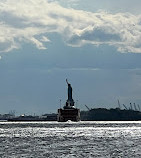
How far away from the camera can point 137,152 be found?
90.5 metres

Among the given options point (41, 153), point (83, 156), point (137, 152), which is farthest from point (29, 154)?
point (137, 152)

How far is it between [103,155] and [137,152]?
28.1ft

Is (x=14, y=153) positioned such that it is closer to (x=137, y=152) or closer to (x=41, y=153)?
(x=41, y=153)

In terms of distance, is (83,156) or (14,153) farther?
(14,153)

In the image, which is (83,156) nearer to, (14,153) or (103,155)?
(103,155)

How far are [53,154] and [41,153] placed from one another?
3.31 meters

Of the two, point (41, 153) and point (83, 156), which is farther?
point (41, 153)

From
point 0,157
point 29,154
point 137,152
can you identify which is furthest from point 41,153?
point 137,152

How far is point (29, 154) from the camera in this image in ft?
284

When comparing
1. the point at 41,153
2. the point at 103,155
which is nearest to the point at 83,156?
the point at 103,155

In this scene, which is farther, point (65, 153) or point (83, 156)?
point (65, 153)

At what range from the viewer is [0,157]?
82062 millimetres

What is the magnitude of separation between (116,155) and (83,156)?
5680 millimetres

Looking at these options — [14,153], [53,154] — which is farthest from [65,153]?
[14,153]
